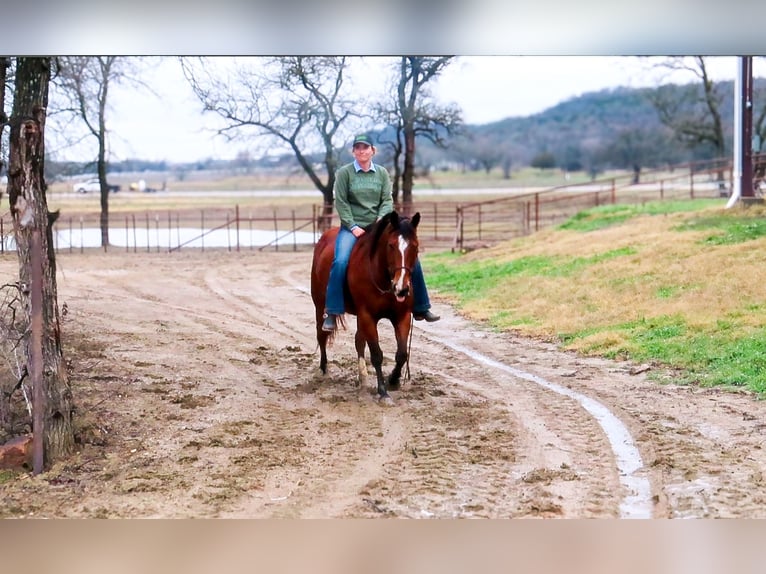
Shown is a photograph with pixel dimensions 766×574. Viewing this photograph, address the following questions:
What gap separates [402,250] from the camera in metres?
4.91

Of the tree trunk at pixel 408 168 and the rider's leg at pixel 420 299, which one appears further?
the tree trunk at pixel 408 168

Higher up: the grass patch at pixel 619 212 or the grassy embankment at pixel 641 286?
the grass patch at pixel 619 212

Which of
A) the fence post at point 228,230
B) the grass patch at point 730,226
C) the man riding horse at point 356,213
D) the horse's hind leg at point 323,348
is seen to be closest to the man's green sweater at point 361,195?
the man riding horse at point 356,213

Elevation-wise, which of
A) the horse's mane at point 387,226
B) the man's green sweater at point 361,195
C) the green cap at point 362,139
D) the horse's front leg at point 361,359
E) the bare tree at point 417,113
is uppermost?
the bare tree at point 417,113

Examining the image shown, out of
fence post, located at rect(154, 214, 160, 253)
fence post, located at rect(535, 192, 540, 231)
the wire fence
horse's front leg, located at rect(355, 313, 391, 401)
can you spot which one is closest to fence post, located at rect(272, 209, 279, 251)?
the wire fence

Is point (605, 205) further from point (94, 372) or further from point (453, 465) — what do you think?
point (94, 372)

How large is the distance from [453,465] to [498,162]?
8.01 ft

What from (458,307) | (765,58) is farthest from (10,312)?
(765,58)

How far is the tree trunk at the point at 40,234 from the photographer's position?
458 cm

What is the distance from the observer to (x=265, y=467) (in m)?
4.49

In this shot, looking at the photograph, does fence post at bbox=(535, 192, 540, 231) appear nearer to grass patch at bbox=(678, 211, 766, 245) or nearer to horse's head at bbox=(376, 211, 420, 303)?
grass patch at bbox=(678, 211, 766, 245)

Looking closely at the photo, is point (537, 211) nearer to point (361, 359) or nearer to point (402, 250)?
point (361, 359)

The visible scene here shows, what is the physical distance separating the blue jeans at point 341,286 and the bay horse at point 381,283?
0.15ft

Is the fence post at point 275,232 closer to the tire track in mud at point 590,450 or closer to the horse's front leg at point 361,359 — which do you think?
the horse's front leg at point 361,359
